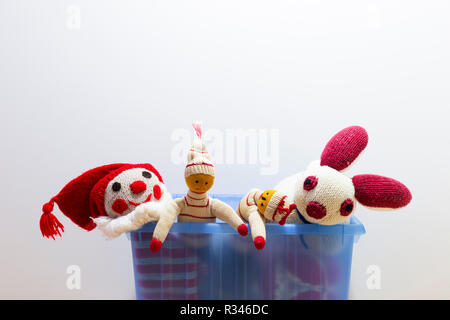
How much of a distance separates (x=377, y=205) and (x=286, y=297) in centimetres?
26

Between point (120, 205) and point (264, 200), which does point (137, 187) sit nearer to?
point (120, 205)

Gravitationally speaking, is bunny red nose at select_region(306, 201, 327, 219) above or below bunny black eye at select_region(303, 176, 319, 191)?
below

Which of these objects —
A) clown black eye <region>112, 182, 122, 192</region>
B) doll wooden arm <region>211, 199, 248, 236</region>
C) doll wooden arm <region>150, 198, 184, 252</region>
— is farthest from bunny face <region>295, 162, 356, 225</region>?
clown black eye <region>112, 182, 122, 192</region>

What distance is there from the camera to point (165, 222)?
0.75 metres

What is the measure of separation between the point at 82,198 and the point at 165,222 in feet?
0.66

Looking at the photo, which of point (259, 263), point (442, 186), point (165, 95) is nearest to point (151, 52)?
point (165, 95)

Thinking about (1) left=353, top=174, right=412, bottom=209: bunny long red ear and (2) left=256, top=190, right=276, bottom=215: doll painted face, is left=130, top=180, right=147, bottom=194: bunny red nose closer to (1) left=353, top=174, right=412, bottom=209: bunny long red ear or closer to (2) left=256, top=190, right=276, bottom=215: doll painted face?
(2) left=256, top=190, right=276, bottom=215: doll painted face

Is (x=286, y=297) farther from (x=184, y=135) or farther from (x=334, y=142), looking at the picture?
(x=184, y=135)

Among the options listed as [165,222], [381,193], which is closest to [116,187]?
[165,222]

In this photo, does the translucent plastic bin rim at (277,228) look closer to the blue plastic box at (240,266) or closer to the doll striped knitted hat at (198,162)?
the blue plastic box at (240,266)

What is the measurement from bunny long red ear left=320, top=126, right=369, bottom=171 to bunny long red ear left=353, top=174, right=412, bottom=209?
5 cm

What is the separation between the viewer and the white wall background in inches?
40.5

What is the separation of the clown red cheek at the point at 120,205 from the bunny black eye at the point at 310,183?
347 millimetres

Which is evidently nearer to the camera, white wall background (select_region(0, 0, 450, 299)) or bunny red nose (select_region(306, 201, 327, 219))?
bunny red nose (select_region(306, 201, 327, 219))
